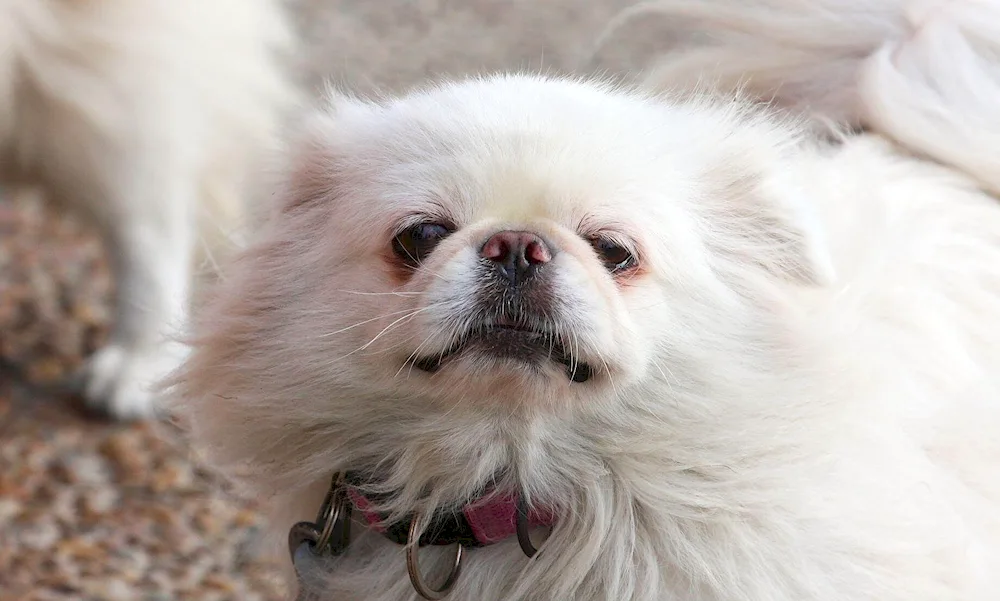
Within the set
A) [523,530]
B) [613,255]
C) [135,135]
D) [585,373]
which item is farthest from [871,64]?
[135,135]

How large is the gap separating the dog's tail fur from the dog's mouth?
2.55 ft

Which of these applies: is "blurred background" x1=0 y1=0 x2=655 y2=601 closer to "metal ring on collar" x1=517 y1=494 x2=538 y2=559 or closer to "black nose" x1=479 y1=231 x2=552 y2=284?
"black nose" x1=479 y1=231 x2=552 y2=284

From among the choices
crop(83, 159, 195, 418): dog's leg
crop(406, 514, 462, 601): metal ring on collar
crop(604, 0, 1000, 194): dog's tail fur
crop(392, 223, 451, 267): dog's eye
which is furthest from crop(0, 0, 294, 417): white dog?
crop(406, 514, 462, 601): metal ring on collar

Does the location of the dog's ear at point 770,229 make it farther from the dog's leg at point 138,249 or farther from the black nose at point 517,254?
the dog's leg at point 138,249

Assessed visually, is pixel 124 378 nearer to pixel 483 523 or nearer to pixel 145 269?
pixel 145 269

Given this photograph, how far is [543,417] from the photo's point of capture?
3.80 ft

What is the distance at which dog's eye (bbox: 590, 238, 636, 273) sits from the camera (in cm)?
114

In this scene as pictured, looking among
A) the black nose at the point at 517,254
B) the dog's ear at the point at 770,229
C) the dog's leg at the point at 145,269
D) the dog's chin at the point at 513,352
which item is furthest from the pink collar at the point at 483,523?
the dog's leg at the point at 145,269

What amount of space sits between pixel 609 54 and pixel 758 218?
2604mm

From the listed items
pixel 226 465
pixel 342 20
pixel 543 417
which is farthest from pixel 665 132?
pixel 342 20

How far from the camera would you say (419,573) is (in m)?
1.15

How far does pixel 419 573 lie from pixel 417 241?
1.33 feet

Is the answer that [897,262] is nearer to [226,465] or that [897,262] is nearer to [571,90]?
[571,90]

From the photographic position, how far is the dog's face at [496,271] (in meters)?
1.07
